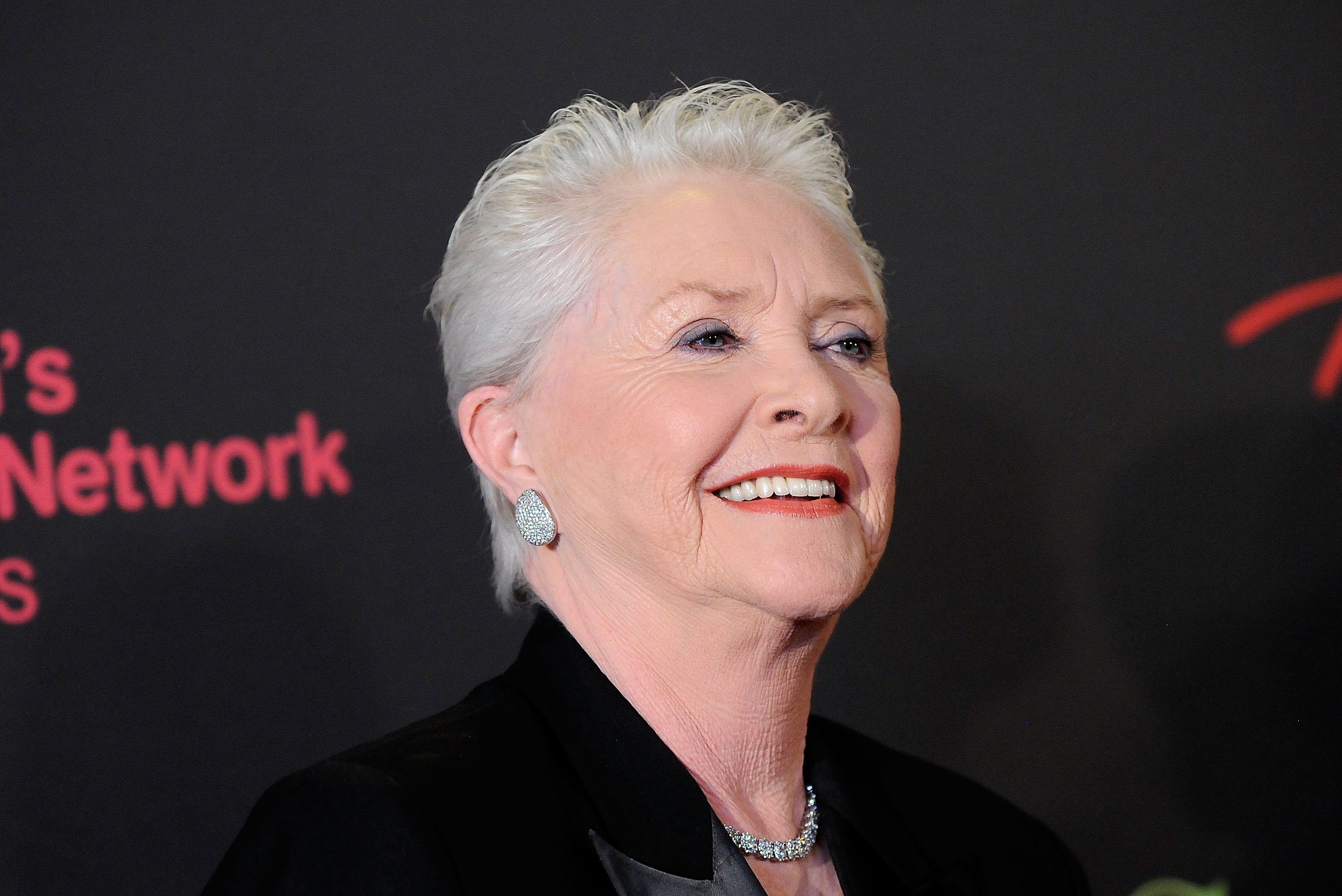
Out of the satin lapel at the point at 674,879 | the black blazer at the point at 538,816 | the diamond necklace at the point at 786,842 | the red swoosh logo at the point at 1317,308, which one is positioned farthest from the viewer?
the red swoosh logo at the point at 1317,308

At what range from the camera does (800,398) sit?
1.36m

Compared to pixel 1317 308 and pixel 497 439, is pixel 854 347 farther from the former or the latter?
pixel 1317 308

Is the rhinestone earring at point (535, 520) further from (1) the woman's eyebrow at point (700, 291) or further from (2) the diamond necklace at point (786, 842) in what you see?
(2) the diamond necklace at point (786, 842)

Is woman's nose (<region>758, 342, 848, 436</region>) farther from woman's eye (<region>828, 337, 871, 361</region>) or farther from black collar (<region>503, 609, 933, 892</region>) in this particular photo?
black collar (<region>503, 609, 933, 892</region>)

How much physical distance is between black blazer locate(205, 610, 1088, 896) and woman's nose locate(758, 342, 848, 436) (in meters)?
0.36

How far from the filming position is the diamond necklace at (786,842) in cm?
145

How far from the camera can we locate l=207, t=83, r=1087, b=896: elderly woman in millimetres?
1281

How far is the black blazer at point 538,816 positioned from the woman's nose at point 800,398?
36cm

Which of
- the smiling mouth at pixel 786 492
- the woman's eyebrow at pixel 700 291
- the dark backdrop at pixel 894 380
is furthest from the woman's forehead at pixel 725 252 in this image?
the dark backdrop at pixel 894 380

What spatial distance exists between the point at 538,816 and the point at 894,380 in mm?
1310

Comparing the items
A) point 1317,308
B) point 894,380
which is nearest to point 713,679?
point 894,380

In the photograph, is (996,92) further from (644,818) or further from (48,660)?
(48,660)

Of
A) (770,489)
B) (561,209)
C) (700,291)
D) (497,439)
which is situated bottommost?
(770,489)

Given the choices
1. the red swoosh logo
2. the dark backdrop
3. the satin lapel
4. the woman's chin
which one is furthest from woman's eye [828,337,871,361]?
the red swoosh logo
